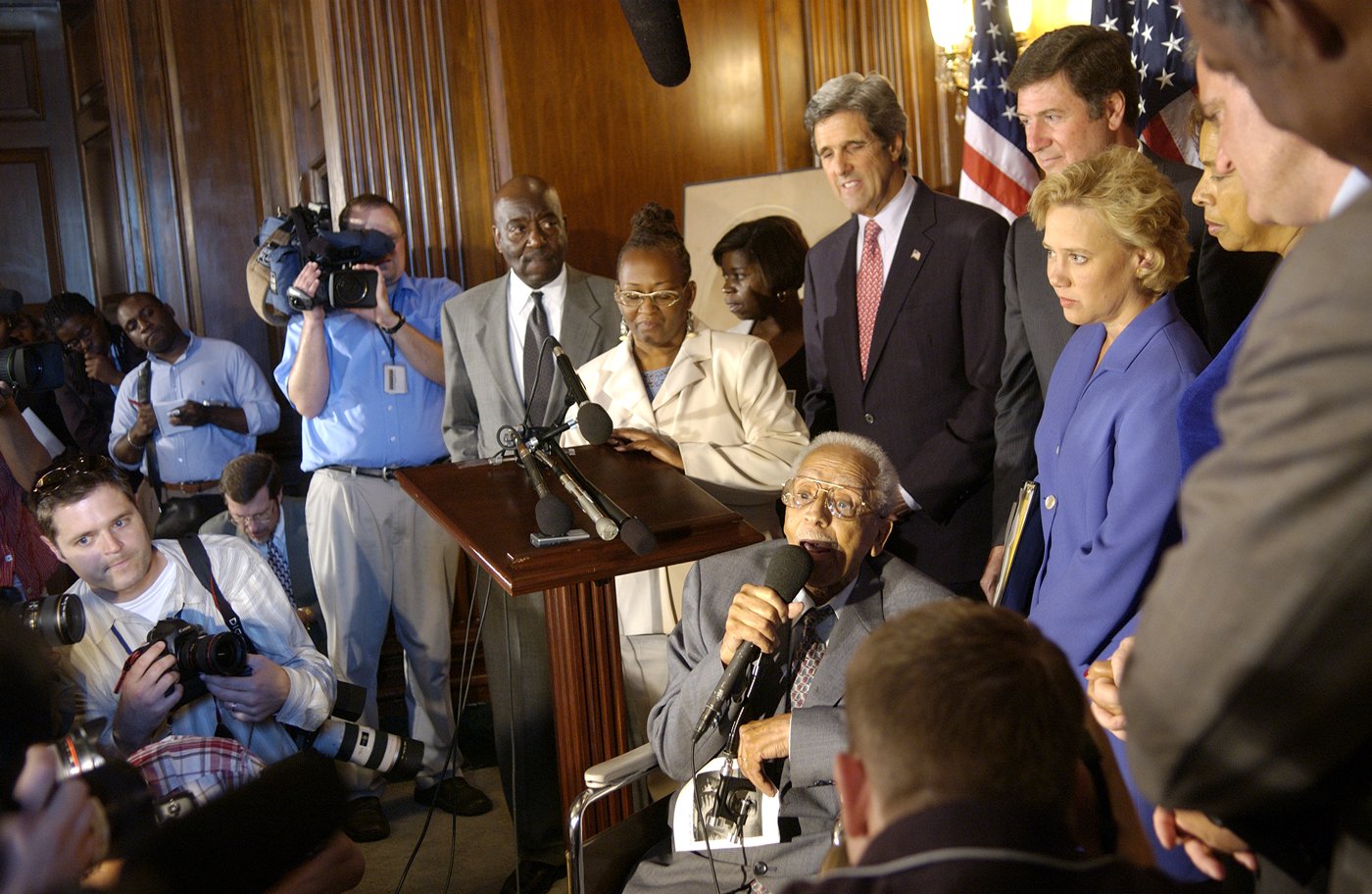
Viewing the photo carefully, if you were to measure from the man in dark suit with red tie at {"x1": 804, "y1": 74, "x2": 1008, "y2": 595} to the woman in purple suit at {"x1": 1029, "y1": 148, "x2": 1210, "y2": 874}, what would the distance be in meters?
0.66

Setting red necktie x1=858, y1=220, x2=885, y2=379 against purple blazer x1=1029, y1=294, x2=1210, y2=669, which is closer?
purple blazer x1=1029, y1=294, x2=1210, y2=669

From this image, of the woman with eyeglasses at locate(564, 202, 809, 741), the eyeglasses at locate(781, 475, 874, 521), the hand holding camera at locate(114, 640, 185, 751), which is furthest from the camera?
the woman with eyeglasses at locate(564, 202, 809, 741)

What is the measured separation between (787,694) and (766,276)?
7.71 ft

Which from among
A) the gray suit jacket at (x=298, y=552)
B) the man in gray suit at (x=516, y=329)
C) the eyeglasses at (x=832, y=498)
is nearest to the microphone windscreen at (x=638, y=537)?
the eyeglasses at (x=832, y=498)

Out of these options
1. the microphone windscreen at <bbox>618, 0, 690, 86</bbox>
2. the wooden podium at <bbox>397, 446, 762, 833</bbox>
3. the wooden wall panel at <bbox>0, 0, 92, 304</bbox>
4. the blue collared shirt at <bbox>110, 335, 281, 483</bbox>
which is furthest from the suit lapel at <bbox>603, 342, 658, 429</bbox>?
the wooden wall panel at <bbox>0, 0, 92, 304</bbox>

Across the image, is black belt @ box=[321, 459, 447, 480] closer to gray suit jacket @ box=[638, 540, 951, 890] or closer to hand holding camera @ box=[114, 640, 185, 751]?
hand holding camera @ box=[114, 640, 185, 751]

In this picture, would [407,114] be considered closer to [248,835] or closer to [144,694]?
[144,694]

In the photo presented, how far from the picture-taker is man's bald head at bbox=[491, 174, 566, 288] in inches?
152

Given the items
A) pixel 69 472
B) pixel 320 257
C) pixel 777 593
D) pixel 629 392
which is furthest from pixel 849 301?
pixel 69 472

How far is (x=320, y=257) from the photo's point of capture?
3955mm

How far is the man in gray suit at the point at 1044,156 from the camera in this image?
9.20 ft

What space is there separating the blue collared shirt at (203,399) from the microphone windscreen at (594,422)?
10.7ft

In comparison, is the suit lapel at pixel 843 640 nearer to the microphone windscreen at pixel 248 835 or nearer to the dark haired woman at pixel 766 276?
the microphone windscreen at pixel 248 835

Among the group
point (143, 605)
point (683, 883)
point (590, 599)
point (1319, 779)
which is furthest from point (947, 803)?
point (143, 605)
